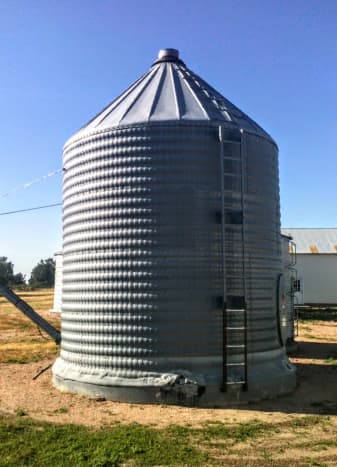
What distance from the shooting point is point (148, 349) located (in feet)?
34.4

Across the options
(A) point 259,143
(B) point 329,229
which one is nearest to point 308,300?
(B) point 329,229

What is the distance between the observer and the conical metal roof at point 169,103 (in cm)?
1144

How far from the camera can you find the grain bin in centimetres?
1046

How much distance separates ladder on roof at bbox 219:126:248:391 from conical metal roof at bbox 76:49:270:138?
2.56ft

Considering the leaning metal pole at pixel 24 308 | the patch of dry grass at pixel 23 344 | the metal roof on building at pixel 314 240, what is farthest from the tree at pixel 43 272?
the leaning metal pole at pixel 24 308

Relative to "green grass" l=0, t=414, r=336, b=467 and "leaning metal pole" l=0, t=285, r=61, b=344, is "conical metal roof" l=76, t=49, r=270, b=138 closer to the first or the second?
"leaning metal pole" l=0, t=285, r=61, b=344

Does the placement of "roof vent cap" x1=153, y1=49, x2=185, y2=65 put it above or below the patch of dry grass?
above

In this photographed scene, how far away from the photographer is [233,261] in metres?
A: 10.9

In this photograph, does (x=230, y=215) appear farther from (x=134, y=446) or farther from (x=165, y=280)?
(x=134, y=446)

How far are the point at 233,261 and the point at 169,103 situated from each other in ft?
13.4

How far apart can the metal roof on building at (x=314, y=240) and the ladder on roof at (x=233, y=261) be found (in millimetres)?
35186

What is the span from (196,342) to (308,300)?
36.3 metres

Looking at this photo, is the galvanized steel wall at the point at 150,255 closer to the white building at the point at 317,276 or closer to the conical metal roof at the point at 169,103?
the conical metal roof at the point at 169,103

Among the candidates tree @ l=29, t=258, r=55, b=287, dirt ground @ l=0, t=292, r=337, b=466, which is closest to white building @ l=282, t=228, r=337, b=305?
dirt ground @ l=0, t=292, r=337, b=466
